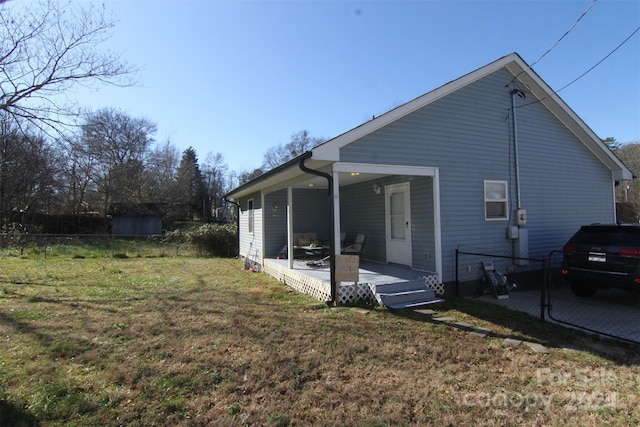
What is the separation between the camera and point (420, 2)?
7.65 meters

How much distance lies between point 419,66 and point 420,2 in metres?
4.08

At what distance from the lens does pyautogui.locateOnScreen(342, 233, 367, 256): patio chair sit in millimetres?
9112

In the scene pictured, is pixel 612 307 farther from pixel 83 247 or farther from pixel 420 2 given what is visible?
pixel 83 247

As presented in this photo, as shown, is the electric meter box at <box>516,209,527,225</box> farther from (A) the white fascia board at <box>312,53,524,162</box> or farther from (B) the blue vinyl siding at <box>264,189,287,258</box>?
(B) the blue vinyl siding at <box>264,189,287,258</box>

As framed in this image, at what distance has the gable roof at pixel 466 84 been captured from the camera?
6.18 metres

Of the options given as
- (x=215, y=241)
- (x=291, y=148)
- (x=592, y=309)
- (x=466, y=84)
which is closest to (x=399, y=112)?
(x=466, y=84)

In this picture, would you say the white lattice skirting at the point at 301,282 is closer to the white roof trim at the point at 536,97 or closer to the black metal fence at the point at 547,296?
the white roof trim at the point at 536,97

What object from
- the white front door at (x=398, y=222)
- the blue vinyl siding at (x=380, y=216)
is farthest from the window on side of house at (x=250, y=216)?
the white front door at (x=398, y=222)

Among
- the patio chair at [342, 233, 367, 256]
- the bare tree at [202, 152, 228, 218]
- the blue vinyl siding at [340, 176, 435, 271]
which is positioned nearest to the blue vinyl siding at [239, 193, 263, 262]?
the blue vinyl siding at [340, 176, 435, 271]

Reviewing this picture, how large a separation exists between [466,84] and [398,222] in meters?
3.39

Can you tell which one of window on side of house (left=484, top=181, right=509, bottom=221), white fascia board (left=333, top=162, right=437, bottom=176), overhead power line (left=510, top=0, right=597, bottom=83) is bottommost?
window on side of house (left=484, top=181, right=509, bottom=221)

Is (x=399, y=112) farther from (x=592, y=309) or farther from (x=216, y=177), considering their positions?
(x=216, y=177)

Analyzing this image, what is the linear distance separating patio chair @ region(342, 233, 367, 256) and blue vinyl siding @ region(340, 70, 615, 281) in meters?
1.89

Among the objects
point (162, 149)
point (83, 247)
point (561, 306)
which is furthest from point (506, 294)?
point (162, 149)
